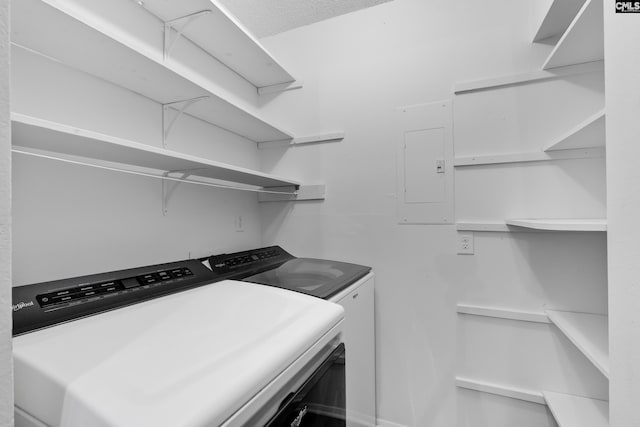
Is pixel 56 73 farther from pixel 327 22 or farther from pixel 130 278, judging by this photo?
pixel 327 22

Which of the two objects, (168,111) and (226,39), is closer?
(168,111)

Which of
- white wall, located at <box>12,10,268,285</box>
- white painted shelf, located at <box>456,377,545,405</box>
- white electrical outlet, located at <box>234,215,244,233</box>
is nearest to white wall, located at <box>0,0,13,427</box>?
white wall, located at <box>12,10,268,285</box>

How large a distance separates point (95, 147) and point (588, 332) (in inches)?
81.7

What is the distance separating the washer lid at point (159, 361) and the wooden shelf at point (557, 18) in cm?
169

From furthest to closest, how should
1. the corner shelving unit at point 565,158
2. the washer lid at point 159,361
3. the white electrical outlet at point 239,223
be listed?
1. the white electrical outlet at point 239,223
2. the corner shelving unit at point 565,158
3. the washer lid at point 159,361

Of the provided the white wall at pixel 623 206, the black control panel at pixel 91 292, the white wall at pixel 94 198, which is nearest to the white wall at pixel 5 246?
the black control panel at pixel 91 292

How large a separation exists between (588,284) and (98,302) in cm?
211

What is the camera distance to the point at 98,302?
0.97 meters

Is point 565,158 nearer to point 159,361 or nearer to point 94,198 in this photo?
point 159,361

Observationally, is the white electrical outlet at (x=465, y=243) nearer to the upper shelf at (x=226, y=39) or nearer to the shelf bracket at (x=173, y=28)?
the upper shelf at (x=226, y=39)

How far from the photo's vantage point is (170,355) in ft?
2.22

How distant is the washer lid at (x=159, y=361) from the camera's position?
529 millimetres

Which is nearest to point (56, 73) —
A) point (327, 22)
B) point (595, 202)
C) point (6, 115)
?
point (6, 115)

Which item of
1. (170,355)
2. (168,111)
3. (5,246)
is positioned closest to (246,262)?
(168,111)
